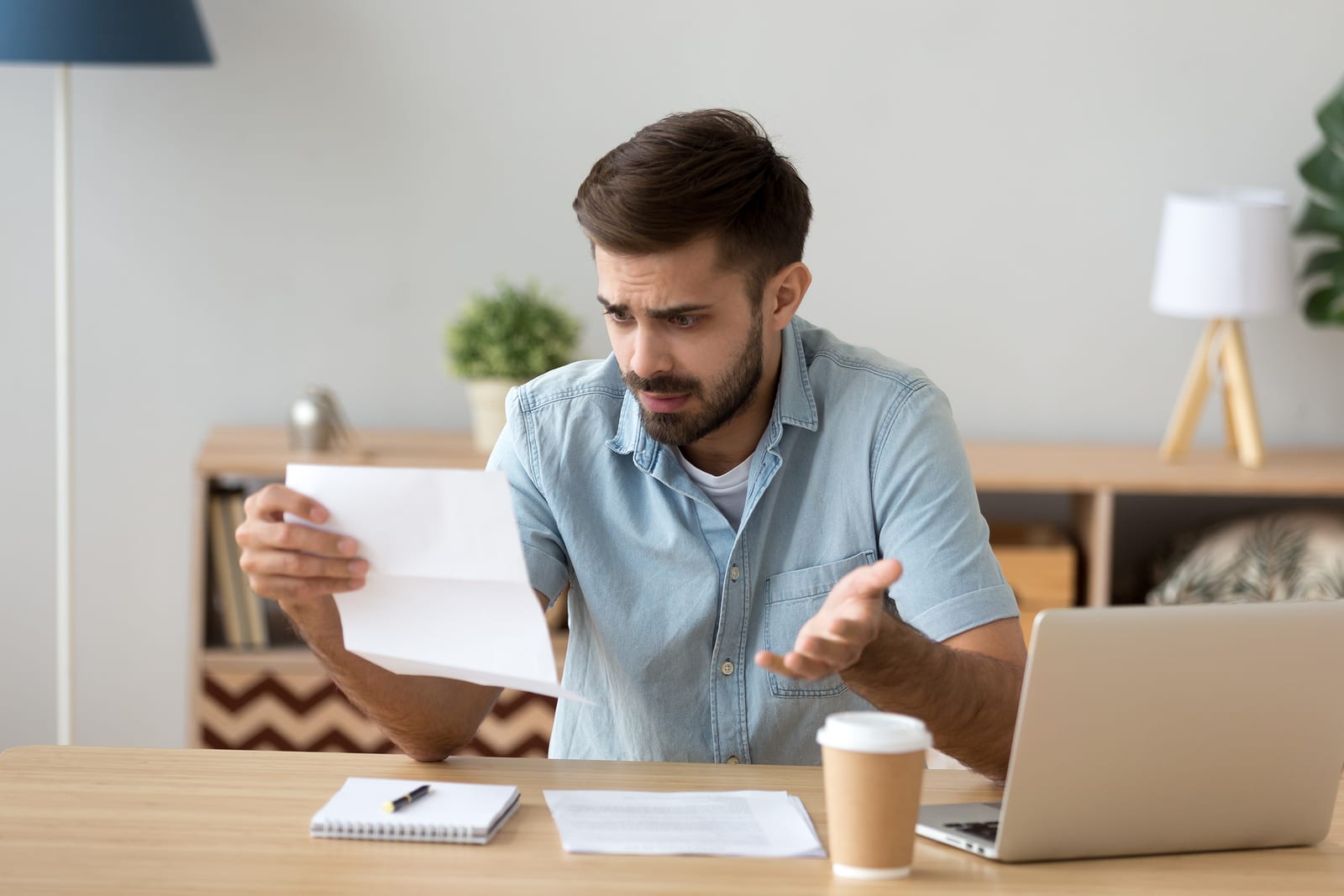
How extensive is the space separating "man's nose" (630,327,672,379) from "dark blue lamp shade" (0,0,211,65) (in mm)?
1405

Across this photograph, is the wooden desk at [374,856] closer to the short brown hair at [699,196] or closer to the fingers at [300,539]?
the fingers at [300,539]

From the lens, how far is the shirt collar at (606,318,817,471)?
1.62 m

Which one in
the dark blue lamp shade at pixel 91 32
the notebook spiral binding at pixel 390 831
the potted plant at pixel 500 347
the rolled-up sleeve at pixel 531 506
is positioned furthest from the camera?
the potted plant at pixel 500 347

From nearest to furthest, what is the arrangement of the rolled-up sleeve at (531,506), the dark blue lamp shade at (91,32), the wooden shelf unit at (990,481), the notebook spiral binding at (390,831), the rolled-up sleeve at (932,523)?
the notebook spiral binding at (390,831)
the rolled-up sleeve at (932,523)
the rolled-up sleeve at (531,506)
the dark blue lamp shade at (91,32)
the wooden shelf unit at (990,481)

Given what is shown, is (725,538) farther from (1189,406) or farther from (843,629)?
(1189,406)

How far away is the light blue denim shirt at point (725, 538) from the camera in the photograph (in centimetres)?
159

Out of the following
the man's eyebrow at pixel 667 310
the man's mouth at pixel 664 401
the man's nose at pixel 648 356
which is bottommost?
the man's mouth at pixel 664 401

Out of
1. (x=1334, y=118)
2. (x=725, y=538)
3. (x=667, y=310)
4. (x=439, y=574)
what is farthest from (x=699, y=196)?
(x=1334, y=118)

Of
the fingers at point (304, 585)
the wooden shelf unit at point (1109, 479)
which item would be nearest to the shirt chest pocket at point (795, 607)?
the fingers at point (304, 585)

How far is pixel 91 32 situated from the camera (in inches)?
98.3

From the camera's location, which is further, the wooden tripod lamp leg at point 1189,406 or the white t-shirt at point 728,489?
the wooden tripod lamp leg at point 1189,406

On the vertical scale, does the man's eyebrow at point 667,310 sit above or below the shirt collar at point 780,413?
above

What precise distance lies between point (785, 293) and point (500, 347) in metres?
1.14

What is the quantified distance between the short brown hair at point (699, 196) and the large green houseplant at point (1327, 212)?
1.57 m
